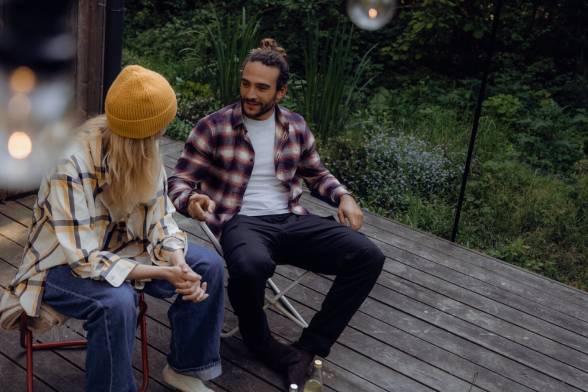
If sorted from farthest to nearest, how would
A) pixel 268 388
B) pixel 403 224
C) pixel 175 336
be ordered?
pixel 403 224
pixel 268 388
pixel 175 336

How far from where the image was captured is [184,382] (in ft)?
8.48

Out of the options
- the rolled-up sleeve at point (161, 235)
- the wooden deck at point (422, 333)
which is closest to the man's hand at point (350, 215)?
the wooden deck at point (422, 333)

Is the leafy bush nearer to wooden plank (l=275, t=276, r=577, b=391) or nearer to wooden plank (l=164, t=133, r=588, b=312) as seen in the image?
wooden plank (l=164, t=133, r=588, b=312)

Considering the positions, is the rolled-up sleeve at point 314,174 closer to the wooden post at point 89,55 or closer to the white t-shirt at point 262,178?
the white t-shirt at point 262,178

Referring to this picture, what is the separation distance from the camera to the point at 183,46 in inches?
328

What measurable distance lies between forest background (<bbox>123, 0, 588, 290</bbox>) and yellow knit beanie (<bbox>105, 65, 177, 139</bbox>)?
288 cm

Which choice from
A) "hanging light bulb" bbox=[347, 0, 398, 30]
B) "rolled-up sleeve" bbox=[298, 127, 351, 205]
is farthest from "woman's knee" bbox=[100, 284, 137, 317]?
"hanging light bulb" bbox=[347, 0, 398, 30]

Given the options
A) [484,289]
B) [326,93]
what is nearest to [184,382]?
[484,289]

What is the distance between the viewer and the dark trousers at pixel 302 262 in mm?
2670

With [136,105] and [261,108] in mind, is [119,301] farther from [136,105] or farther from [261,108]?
[261,108]

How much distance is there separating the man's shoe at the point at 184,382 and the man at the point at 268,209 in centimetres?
32

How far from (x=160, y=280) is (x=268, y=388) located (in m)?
0.68

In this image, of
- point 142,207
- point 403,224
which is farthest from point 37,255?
point 403,224

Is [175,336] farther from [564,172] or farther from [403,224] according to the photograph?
[564,172]
